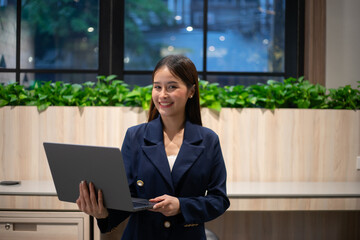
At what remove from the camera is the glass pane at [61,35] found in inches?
163

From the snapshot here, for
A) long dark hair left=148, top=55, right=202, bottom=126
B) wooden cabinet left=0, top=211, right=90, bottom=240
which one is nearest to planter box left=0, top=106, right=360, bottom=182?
wooden cabinet left=0, top=211, right=90, bottom=240

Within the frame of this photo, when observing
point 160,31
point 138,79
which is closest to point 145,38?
point 160,31

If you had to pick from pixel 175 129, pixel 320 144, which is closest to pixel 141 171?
pixel 175 129

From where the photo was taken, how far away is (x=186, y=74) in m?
1.33

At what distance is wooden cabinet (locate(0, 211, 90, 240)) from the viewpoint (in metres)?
2.36

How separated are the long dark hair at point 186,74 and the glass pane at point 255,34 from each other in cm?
296

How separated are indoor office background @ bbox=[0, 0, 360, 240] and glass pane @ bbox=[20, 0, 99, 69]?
1 cm

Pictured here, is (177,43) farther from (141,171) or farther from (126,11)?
(141,171)

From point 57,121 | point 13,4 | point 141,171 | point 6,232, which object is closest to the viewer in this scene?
point 141,171

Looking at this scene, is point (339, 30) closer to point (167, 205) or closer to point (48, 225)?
point (48, 225)

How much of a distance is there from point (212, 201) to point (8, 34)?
3.42 meters

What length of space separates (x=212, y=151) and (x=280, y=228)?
189cm

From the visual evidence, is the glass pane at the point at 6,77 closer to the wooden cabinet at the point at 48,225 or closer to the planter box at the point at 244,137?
the planter box at the point at 244,137

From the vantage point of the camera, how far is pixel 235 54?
4320mm
